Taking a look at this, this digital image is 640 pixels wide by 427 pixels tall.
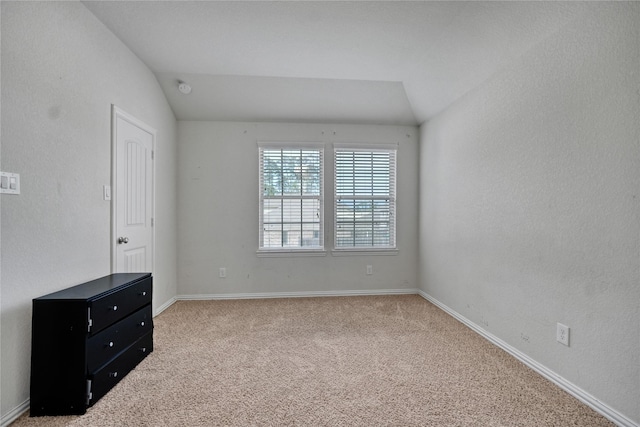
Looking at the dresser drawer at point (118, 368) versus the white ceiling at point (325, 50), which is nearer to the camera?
the dresser drawer at point (118, 368)

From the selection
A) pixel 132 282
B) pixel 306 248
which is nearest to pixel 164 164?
pixel 132 282

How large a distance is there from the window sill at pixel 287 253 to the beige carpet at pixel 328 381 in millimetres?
1012

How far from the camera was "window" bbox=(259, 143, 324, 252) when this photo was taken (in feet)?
13.2

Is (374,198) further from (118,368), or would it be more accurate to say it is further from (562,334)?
(118,368)

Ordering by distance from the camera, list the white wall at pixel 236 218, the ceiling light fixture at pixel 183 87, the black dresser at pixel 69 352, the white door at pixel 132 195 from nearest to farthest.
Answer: the black dresser at pixel 69 352 < the white door at pixel 132 195 < the ceiling light fixture at pixel 183 87 < the white wall at pixel 236 218

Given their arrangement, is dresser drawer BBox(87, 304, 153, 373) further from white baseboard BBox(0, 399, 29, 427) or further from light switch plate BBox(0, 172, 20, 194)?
light switch plate BBox(0, 172, 20, 194)

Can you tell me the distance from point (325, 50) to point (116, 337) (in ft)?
9.26

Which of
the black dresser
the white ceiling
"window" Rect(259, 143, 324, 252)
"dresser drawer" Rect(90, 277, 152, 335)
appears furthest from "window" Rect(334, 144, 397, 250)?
the black dresser

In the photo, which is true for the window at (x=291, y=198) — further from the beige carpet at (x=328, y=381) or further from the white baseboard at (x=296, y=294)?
the beige carpet at (x=328, y=381)

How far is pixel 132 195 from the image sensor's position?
2.82m

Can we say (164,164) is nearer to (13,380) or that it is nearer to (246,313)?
(246,313)

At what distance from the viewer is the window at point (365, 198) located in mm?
4121

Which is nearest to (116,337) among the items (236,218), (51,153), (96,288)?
(96,288)

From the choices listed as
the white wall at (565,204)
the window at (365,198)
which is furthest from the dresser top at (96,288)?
the white wall at (565,204)
